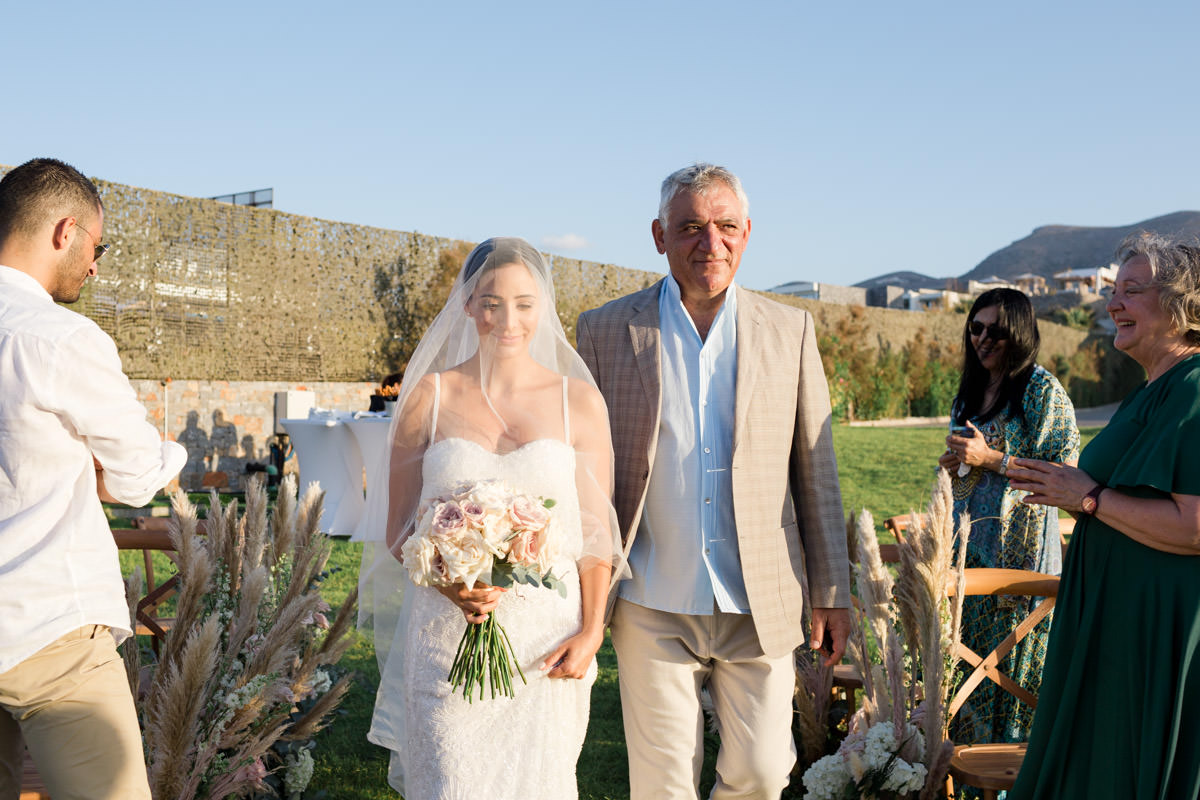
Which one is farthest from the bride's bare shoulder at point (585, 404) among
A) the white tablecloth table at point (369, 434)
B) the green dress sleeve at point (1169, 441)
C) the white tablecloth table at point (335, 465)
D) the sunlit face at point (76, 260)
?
the white tablecloth table at point (335, 465)

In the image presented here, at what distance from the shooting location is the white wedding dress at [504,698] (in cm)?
274

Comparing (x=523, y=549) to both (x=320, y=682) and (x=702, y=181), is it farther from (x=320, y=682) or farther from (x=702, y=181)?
(x=320, y=682)

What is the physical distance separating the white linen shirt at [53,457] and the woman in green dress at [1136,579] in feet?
8.54

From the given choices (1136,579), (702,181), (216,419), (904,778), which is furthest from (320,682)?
(216,419)

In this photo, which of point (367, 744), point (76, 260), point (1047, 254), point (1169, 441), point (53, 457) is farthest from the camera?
point (1047, 254)

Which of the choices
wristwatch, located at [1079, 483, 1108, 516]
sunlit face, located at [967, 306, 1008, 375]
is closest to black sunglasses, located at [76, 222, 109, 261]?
wristwatch, located at [1079, 483, 1108, 516]

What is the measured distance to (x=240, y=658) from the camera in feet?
12.5

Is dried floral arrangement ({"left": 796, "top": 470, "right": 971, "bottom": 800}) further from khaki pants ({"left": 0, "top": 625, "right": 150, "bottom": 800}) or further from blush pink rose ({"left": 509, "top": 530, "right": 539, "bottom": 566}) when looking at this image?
khaki pants ({"left": 0, "top": 625, "right": 150, "bottom": 800})

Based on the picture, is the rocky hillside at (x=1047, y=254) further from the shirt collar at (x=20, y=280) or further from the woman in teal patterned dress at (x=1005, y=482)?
the shirt collar at (x=20, y=280)

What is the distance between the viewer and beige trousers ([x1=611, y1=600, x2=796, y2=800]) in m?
3.06

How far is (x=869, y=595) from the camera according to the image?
348 cm

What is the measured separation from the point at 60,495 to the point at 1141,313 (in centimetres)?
305

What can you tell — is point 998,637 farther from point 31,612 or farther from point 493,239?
point 31,612

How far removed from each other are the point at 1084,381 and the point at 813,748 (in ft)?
98.0
